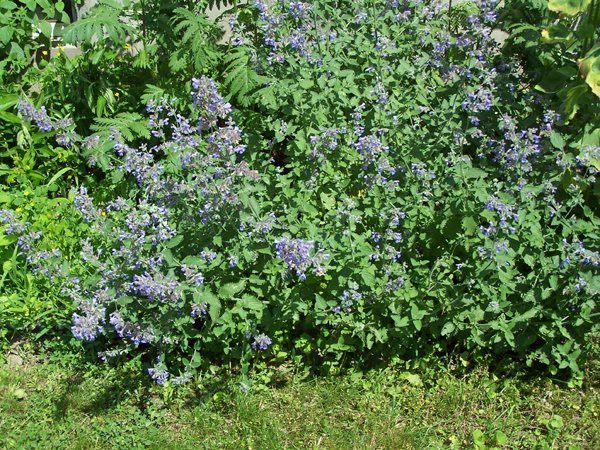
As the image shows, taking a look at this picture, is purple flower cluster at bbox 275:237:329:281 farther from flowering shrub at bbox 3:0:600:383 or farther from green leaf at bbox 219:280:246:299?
green leaf at bbox 219:280:246:299

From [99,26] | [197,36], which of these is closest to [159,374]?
[197,36]

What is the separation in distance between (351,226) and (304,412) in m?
0.97

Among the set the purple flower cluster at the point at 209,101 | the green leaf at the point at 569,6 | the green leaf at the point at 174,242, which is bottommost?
the green leaf at the point at 174,242

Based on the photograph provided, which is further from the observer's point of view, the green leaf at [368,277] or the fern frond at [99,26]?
the fern frond at [99,26]

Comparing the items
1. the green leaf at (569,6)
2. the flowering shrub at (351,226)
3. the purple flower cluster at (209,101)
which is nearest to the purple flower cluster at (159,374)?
the flowering shrub at (351,226)

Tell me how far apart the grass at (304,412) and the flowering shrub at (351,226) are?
0.18 m

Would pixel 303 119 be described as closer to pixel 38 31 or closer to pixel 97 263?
pixel 97 263

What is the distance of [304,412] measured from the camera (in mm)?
3680

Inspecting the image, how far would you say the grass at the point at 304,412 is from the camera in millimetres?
3525

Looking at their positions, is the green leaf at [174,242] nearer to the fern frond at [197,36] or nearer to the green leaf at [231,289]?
the green leaf at [231,289]

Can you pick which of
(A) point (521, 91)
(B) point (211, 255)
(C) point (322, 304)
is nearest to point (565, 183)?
(A) point (521, 91)

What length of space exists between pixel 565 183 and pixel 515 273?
515 mm

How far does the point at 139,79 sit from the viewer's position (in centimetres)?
546

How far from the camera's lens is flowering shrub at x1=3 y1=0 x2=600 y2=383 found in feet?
11.2
